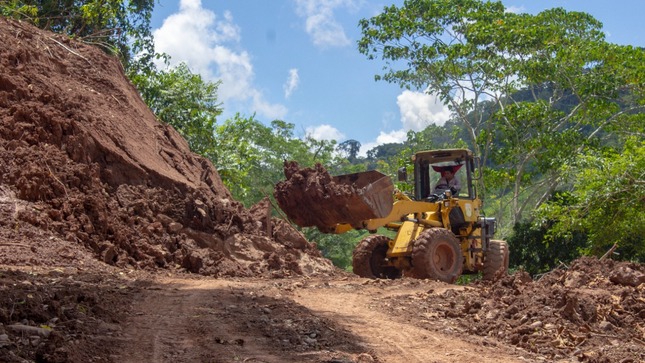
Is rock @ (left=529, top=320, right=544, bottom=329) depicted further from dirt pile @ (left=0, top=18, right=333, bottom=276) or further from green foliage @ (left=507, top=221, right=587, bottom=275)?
green foliage @ (left=507, top=221, right=587, bottom=275)

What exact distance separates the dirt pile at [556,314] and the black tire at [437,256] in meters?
2.67

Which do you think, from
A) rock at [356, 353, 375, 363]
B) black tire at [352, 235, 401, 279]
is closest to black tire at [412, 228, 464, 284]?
black tire at [352, 235, 401, 279]

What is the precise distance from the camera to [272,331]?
7141 mm

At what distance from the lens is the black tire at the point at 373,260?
50.4 ft

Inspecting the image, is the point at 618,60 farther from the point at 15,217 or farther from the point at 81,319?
the point at 81,319

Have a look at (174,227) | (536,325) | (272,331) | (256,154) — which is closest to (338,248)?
(256,154)

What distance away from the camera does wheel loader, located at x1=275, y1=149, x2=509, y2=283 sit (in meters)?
13.3

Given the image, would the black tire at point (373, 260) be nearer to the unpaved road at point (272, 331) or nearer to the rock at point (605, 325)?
the unpaved road at point (272, 331)

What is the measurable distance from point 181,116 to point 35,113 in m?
8.88

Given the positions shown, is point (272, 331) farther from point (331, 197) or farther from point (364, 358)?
point (331, 197)

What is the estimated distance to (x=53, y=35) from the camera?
16.9m

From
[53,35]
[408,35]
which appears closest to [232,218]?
[53,35]

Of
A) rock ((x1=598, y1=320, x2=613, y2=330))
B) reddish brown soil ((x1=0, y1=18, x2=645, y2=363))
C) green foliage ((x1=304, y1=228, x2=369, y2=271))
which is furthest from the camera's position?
green foliage ((x1=304, y1=228, x2=369, y2=271))

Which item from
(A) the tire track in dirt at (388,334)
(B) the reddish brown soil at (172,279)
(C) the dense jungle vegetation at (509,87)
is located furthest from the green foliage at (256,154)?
(A) the tire track in dirt at (388,334)
